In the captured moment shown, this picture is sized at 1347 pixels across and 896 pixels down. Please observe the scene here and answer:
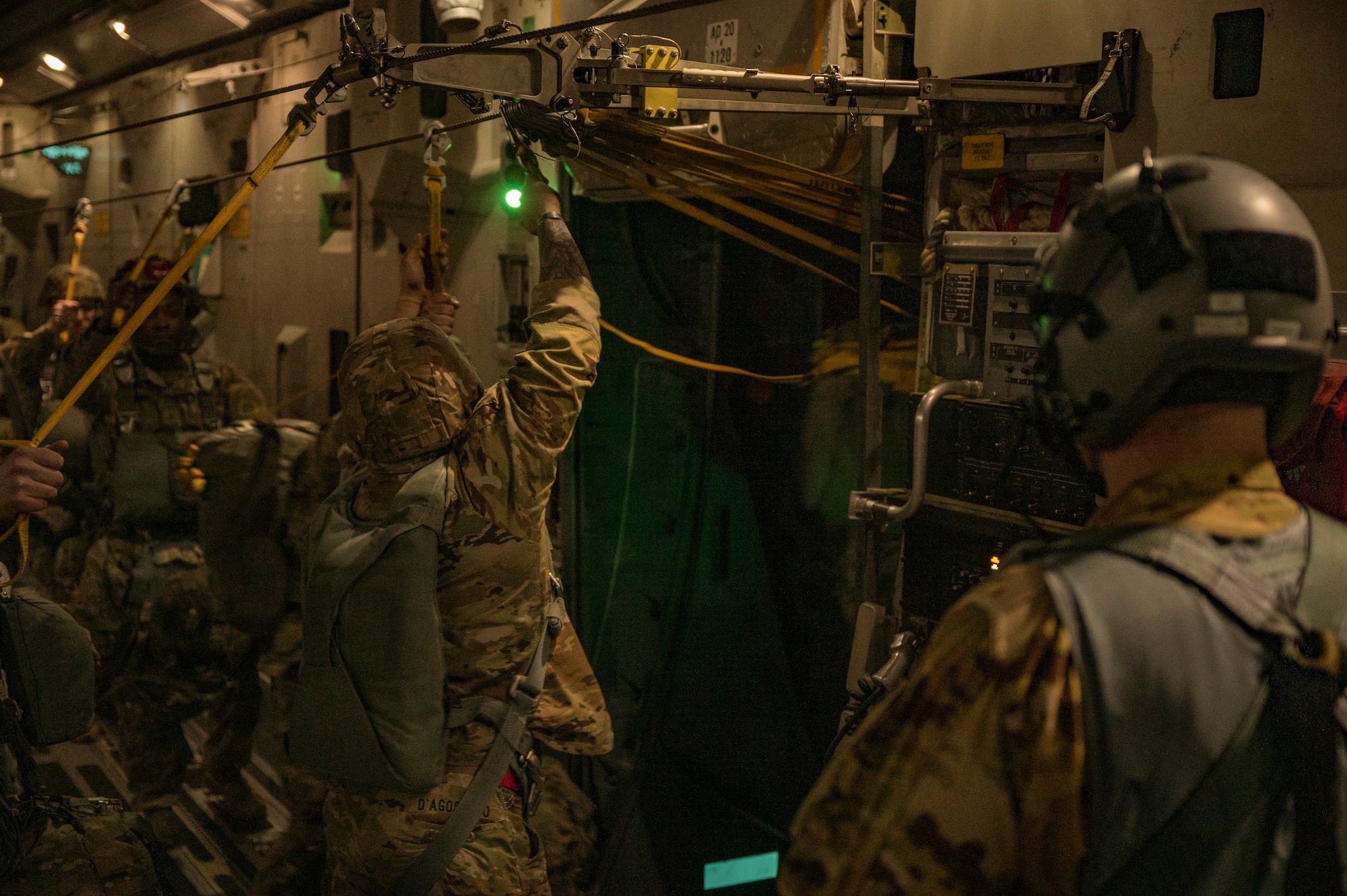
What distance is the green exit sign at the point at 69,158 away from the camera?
9.03m

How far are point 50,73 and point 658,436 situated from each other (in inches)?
264

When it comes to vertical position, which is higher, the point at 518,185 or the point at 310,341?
the point at 518,185

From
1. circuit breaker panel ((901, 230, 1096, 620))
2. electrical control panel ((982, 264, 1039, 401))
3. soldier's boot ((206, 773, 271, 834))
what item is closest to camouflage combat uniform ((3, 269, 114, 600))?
soldier's boot ((206, 773, 271, 834))

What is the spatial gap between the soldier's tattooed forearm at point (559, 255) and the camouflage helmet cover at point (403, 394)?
0.30m

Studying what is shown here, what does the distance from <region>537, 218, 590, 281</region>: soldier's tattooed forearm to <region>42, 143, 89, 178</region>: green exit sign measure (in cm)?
753

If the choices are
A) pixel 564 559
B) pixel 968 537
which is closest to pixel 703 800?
pixel 564 559

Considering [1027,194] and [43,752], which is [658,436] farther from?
[43,752]

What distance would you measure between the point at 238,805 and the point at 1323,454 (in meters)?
3.92

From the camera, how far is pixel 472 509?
2.54m

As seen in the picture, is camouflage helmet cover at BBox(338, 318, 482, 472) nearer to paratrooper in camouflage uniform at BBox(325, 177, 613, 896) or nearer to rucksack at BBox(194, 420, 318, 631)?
paratrooper in camouflage uniform at BBox(325, 177, 613, 896)

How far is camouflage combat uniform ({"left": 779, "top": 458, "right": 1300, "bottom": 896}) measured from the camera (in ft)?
3.64

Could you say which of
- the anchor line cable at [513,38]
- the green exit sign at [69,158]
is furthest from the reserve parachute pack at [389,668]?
the green exit sign at [69,158]

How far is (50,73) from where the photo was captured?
848 centimetres

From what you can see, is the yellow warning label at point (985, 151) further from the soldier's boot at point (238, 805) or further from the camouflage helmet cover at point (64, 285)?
the camouflage helmet cover at point (64, 285)
